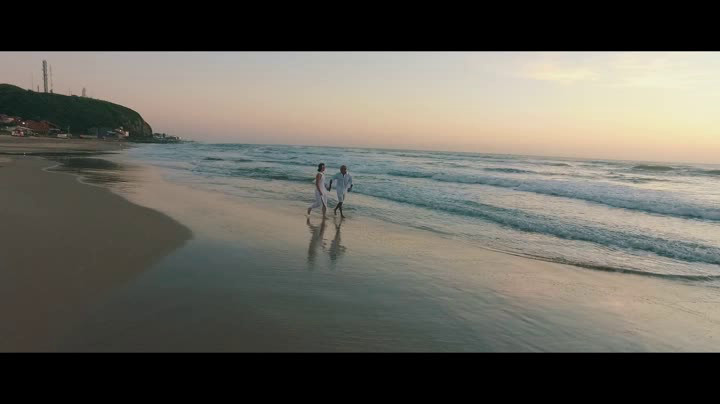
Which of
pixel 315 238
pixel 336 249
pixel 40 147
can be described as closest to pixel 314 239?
pixel 315 238

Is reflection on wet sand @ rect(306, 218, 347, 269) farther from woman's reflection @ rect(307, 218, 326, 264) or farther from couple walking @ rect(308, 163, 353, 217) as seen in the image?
couple walking @ rect(308, 163, 353, 217)

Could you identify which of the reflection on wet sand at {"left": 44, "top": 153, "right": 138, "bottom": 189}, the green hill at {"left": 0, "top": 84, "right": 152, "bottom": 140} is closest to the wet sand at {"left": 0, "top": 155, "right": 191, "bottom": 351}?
the reflection on wet sand at {"left": 44, "top": 153, "right": 138, "bottom": 189}

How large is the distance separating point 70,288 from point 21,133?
101 m

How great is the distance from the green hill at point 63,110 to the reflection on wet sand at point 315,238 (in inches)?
5534

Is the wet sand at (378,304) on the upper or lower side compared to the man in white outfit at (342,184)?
lower

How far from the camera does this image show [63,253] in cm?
678

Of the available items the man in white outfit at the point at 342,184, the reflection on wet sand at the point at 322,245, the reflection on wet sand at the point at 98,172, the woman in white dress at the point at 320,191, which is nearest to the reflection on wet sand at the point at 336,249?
the reflection on wet sand at the point at 322,245

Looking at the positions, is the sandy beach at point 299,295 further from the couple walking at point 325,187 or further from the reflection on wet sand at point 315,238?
the couple walking at point 325,187

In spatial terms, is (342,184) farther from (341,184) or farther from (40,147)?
(40,147)

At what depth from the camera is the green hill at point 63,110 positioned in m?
116

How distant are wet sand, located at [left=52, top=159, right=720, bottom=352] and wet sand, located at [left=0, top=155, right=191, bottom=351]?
0.31 metres

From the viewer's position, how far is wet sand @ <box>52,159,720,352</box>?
175 inches

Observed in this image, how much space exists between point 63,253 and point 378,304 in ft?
18.0
